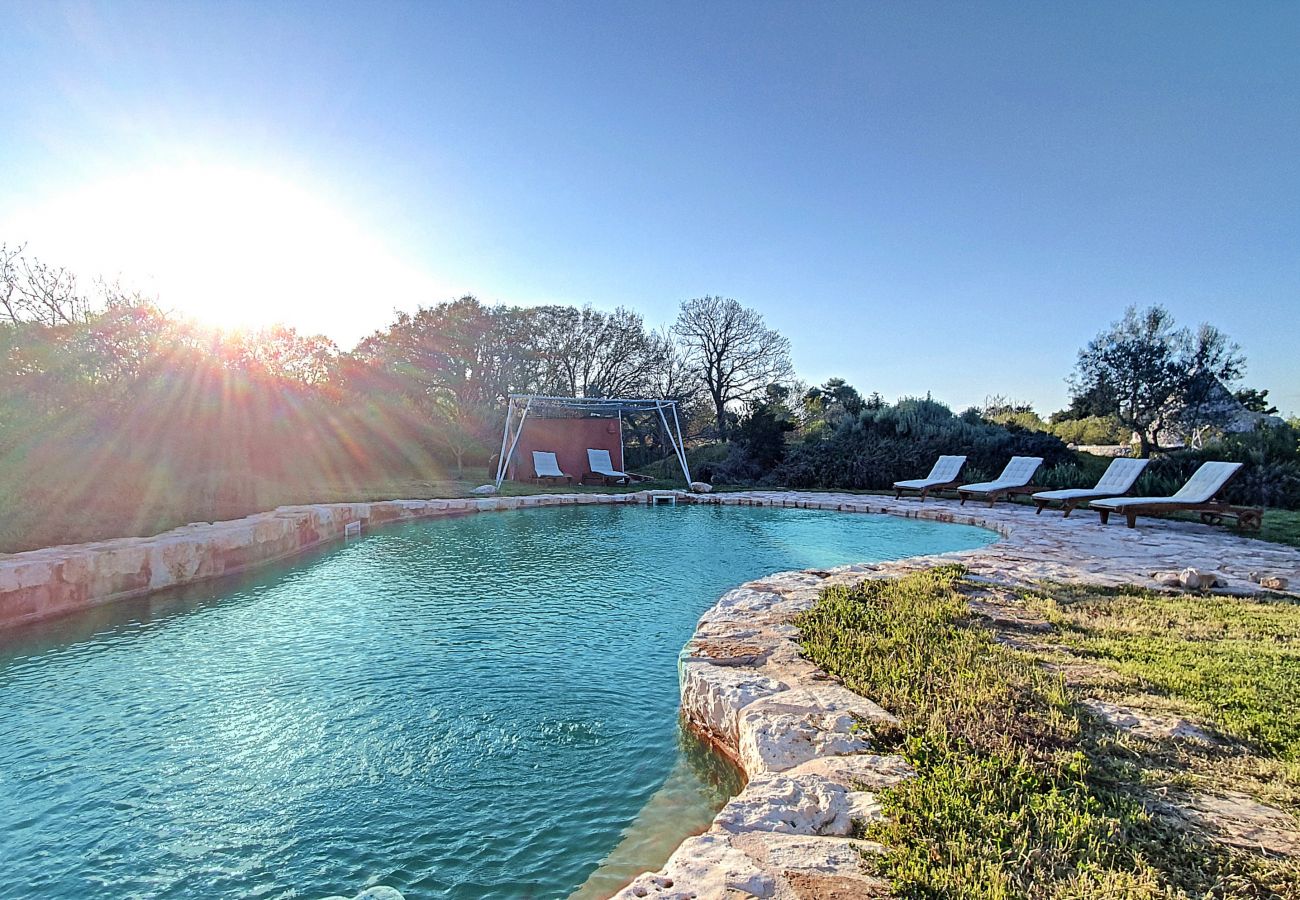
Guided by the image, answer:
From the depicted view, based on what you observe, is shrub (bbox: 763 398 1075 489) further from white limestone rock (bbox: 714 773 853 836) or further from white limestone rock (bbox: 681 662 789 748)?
white limestone rock (bbox: 714 773 853 836)

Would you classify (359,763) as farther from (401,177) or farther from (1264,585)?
(401,177)

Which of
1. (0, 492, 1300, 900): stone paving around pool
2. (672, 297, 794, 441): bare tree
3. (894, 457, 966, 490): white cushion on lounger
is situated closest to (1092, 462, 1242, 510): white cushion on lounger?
(0, 492, 1300, 900): stone paving around pool

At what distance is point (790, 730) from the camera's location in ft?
7.38

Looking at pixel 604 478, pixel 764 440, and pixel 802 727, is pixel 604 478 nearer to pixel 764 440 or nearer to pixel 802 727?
pixel 764 440

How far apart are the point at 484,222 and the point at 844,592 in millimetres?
10352

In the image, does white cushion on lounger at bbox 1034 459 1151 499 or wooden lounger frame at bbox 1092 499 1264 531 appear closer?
wooden lounger frame at bbox 1092 499 1264 531

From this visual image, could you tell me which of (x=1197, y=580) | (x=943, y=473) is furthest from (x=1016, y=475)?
(x=1197, y=580)

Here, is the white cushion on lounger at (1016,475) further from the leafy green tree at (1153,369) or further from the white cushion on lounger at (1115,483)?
the leafy green tree at (1153,369)

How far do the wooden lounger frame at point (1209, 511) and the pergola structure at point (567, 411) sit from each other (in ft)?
28.4

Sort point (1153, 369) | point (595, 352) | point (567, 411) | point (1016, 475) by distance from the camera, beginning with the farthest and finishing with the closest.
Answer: point (595, 352), point (567, 411), point (1153, 369), point (1016, 475)

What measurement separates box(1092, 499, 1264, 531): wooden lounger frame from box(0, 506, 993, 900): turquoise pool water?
20.8 ft

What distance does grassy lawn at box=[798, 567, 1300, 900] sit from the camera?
1446 mm

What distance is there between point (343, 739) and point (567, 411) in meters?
16.7

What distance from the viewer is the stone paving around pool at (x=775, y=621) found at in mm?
1574
